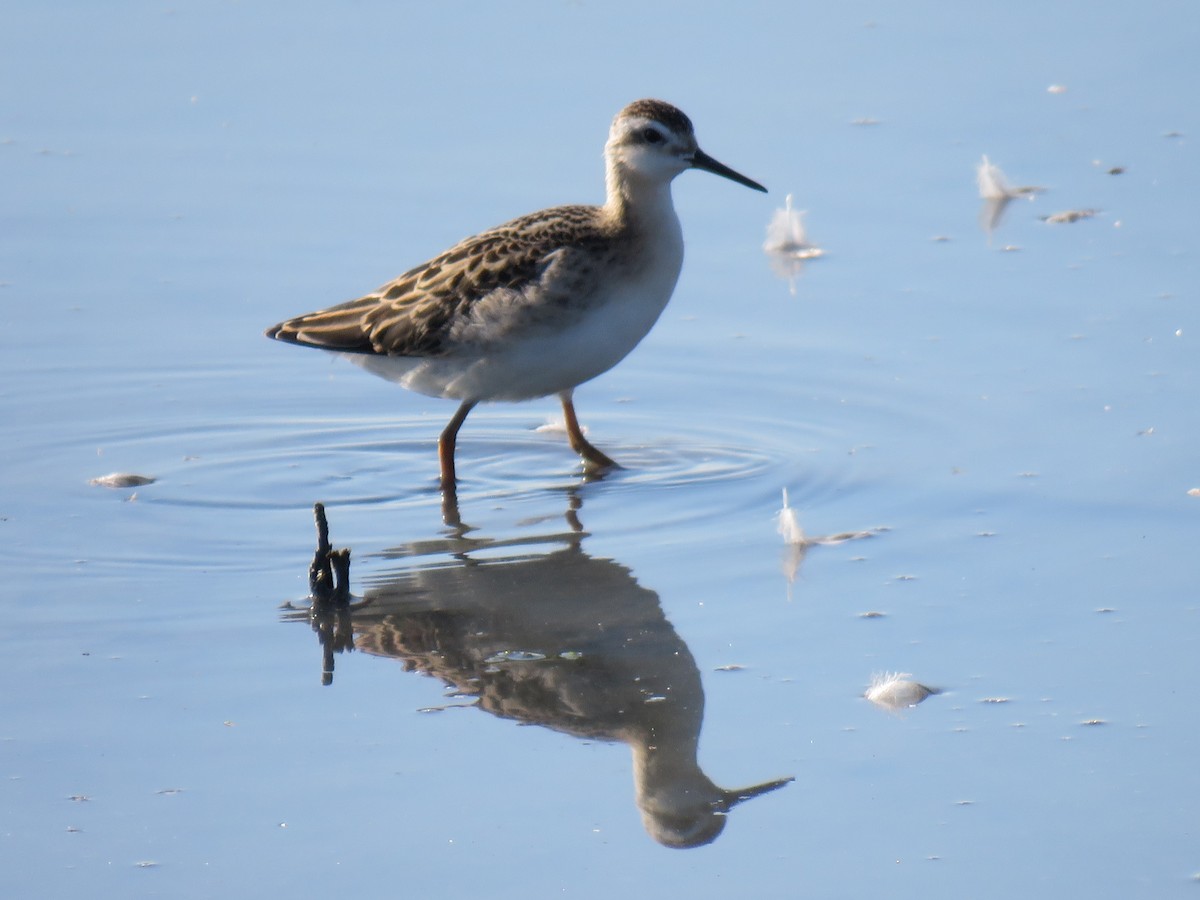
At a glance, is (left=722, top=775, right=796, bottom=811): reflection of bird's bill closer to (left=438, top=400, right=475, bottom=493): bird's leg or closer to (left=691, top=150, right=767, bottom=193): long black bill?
(left=438, top=400, right=475, bottom=493): bird's leg

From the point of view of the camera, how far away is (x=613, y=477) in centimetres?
795

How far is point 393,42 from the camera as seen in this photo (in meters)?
12.9

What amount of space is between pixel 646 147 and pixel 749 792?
364 centimetres

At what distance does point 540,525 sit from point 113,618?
170cm

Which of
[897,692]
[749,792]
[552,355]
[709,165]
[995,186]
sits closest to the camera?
[749,792]

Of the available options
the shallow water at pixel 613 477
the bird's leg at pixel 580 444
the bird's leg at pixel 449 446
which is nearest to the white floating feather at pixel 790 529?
the shallow water at pixel 613 477

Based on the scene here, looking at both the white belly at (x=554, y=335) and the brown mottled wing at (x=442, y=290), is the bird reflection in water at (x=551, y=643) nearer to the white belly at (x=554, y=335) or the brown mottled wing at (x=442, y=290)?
the white belly at (x=554, y=335)

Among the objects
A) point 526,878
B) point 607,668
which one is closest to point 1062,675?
point 607,668

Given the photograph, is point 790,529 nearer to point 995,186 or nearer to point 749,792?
point 749,792

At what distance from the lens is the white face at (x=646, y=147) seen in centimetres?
816

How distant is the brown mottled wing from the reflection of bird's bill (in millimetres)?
3099

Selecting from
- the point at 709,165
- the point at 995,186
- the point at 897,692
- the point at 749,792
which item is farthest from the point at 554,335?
the point at 995,186

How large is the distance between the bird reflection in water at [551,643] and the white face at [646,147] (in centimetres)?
174

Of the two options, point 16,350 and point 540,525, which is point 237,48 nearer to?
point 16,350
